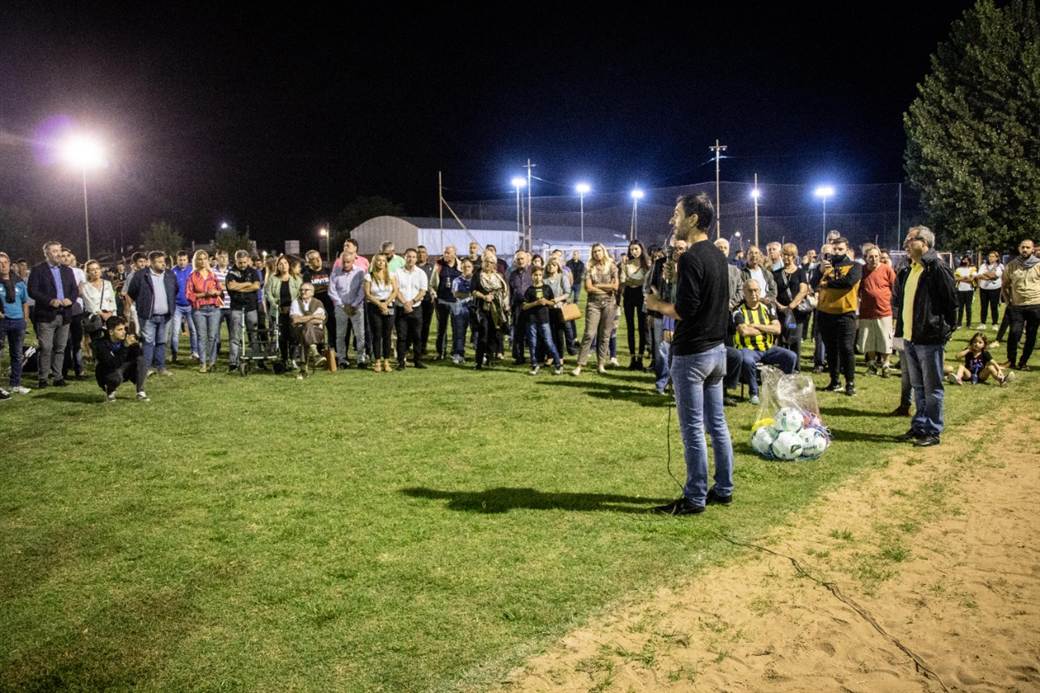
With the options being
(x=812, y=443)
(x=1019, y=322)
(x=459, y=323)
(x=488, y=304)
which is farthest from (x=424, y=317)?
(x=1019, y=322)

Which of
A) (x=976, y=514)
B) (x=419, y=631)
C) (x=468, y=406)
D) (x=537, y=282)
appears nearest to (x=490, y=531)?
(x=419, y=631)

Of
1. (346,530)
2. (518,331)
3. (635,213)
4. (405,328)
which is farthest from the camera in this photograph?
(635,213)

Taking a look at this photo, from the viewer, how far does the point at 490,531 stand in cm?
525

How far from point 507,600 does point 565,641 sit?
544 mm

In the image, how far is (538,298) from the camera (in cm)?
1199

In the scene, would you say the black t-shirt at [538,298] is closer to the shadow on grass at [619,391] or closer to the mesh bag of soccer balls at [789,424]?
the shadow on grass at [619,391]

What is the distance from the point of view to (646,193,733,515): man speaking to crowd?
512cm

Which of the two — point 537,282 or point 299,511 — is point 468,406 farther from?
point 299,511

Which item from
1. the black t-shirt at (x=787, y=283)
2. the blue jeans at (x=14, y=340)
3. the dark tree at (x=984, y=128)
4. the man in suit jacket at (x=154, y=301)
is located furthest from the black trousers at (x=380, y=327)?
the dark tree at (x=984, y=128)

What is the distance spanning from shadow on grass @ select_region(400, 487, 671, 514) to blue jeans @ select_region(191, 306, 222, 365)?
27.4 feet

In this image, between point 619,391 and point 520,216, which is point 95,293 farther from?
point 520,216

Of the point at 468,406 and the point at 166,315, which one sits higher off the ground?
the point at 166,315

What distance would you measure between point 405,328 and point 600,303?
3462 mm

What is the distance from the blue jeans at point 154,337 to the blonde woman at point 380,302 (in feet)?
11.0
